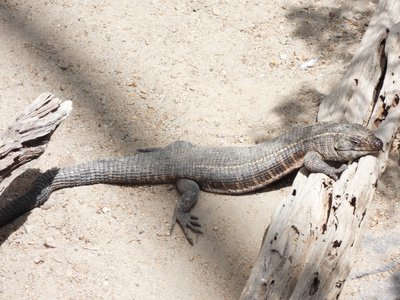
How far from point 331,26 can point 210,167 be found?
301 centimetres

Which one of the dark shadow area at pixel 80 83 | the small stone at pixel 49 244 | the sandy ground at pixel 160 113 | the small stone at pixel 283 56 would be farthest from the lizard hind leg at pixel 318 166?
the small stone at pixel 49 244

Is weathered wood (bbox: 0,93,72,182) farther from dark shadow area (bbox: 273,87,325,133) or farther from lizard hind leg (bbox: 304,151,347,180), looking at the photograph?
dark shadow area (bbox: 273,87,325,133)

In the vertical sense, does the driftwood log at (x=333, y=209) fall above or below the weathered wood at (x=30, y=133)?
below

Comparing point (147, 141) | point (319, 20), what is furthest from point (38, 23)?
point (319, 20)

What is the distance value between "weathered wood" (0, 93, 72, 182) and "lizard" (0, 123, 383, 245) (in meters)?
0.89

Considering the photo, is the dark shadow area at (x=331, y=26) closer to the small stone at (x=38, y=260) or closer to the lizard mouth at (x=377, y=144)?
the lizard mouth at (x=377, y=144)

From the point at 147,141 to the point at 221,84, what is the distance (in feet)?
3.89

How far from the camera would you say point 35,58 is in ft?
22.0

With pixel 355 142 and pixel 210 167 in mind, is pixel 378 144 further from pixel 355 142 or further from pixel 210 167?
pixel 210 167

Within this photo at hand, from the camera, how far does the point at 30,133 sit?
4309 mm

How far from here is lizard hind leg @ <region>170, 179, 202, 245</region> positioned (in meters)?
5.19

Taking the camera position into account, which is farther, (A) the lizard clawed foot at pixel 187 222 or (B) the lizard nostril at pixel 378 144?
(A) the lizard clawed foot at pixel 187 222

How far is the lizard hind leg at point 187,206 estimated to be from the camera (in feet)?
17.0

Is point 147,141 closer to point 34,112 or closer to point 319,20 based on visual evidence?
point 34,112
